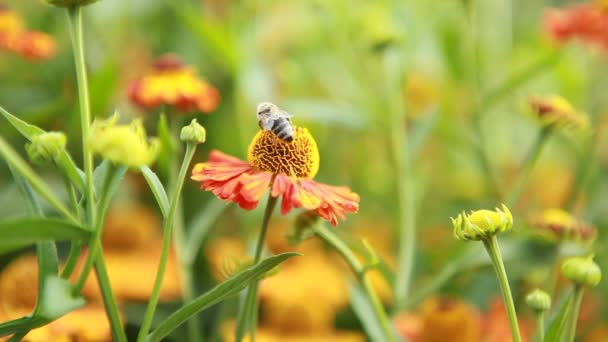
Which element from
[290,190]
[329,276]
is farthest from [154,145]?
[329,276]

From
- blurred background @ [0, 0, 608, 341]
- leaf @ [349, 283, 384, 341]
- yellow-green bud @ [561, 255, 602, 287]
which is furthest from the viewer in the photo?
blurred background @ [0, 0, 608, 341]

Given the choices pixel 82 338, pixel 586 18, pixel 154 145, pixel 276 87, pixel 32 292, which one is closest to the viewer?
pixel 154 145

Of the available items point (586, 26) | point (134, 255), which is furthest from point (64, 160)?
point (586, 26)

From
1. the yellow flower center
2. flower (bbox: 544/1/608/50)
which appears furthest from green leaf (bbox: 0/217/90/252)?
flower (bbox: 544/1/608/50)

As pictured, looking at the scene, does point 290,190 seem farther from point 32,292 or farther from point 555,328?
point 32,292

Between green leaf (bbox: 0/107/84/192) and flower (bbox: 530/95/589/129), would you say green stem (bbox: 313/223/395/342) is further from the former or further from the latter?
flower (bbox: 530/95/589/129)

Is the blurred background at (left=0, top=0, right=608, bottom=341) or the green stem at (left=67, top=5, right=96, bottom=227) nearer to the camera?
the green stem at (left=67, top=5, right=96, bottom=227)

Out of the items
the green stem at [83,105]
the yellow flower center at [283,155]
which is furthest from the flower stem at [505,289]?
the green stem at [83,105]
